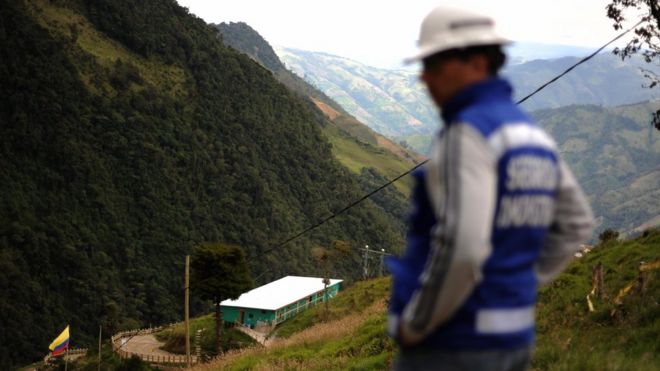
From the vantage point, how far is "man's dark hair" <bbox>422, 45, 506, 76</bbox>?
269cm

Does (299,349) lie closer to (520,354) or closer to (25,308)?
A: (520,354)

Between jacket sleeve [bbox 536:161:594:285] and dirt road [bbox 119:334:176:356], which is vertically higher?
jacket sleeve [bbox 536:161:594:285]

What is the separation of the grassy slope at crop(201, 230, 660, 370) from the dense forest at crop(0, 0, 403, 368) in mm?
81175

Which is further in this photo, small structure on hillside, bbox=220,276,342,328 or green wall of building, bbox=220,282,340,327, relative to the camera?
small structure on hillside, bbox=220,276,342,328

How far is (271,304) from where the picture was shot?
73.9 meters

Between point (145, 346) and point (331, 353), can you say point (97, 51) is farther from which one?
point (331, 353)

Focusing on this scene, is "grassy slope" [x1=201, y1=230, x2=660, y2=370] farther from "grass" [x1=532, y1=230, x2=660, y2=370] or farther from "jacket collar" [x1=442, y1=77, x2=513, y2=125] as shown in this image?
"jacket collar" [x1=442, y1=77, x2=513, y2=125]

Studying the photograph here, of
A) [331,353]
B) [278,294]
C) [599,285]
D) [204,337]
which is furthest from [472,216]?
[278,294]

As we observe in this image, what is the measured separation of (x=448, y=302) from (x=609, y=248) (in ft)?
64.8

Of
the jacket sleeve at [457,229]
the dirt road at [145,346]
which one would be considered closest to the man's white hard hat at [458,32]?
the jacket sleeve at [457,229]

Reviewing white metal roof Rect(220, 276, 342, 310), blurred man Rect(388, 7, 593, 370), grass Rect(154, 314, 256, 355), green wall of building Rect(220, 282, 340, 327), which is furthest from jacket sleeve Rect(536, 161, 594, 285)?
green wall of building Rect(220, 282, 340, 327)

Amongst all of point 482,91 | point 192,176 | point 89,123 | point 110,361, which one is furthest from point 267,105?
point 482,91

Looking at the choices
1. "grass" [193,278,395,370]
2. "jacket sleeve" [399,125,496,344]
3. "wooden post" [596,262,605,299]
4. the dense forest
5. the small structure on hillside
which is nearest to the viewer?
"jacket sleeve" [399,125,496,344]

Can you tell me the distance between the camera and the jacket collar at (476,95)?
267 centimetres
